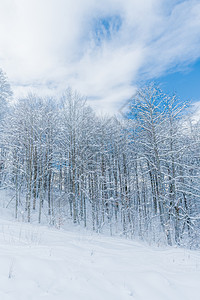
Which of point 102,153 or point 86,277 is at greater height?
point 102,153

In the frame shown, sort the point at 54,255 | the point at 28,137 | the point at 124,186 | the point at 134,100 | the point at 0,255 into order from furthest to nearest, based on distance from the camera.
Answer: the point at 124,186 < the point at 28,137 < the point at 134,100 < the point at 54,255 < the point at 0,255

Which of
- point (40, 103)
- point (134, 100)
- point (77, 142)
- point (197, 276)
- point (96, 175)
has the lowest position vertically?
point (197, 276)

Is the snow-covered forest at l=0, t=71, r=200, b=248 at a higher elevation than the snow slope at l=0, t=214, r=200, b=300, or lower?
higher

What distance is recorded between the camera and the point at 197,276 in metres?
3.85

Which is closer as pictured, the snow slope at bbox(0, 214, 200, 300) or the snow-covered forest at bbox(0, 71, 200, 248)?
the snow slope at bbox(0, 214, 200, 300)

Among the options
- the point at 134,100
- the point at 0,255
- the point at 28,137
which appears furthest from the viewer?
the point at 28,137

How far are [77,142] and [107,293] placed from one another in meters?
14.2

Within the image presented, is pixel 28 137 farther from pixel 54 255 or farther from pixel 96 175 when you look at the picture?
pixel 54 255

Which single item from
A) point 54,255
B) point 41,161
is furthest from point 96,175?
point 54,255

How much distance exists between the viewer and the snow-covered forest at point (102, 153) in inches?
449

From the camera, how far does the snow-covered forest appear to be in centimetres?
1140

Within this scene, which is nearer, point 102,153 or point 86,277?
point 86,277

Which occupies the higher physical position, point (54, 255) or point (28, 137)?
point (28, 137)

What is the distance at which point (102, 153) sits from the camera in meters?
17.4
